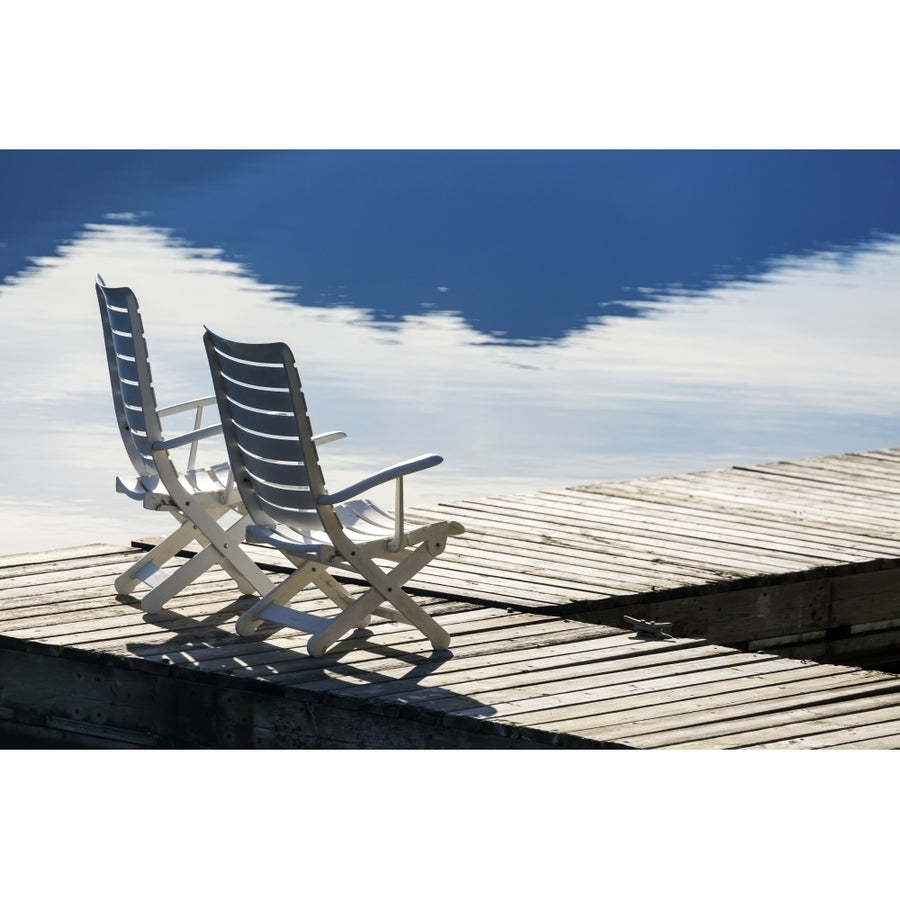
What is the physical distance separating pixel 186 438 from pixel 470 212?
18589mm

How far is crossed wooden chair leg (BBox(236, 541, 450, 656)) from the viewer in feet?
17.7

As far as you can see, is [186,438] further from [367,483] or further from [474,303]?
[474,303]

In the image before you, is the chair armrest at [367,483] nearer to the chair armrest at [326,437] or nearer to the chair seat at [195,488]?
the chair armrest at [326,437]

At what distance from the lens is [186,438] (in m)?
5.67

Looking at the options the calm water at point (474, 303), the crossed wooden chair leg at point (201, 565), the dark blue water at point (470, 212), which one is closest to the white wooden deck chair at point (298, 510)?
the crossed wooden chair leg at point (201, 565)

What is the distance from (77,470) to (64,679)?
7.88 metres

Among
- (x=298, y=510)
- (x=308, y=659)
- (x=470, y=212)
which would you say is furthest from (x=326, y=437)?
(x=470, y=212)

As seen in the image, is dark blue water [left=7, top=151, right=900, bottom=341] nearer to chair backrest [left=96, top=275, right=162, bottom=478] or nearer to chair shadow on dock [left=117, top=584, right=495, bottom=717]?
chair backrest [left=96, top=275, right=162, bottom=478]

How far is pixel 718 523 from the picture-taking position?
Result: 25.7 feet

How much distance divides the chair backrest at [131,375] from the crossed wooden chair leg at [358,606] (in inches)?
26.5

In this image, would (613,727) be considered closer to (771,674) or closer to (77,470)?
(771,674)

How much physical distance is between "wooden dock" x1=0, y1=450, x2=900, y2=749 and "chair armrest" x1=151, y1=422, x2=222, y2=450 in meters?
0.63

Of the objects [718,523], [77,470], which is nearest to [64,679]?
[718,523]

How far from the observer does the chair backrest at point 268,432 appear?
516 cm
